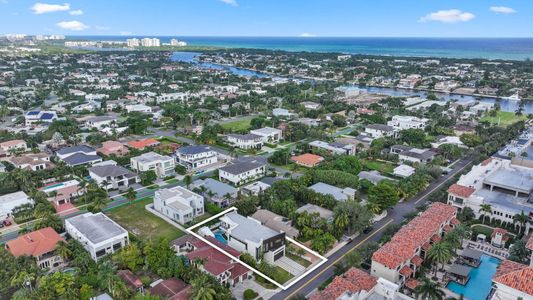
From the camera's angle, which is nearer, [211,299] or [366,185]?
→ [211,299]

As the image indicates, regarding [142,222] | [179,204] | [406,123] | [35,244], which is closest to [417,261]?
[179,204]

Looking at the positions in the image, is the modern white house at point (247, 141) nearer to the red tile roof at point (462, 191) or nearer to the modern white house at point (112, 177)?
the modern white house at point (112, 177)

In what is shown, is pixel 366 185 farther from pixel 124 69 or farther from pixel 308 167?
pixel 124 69

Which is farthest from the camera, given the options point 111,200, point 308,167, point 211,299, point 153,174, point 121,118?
point 121,118

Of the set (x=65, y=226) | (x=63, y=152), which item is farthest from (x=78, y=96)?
(x=65, y=226)

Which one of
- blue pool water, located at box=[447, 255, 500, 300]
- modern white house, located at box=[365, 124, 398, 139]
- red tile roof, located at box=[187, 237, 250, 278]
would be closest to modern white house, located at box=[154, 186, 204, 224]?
red tile roof, located at box=[187, 237, 250, 278]

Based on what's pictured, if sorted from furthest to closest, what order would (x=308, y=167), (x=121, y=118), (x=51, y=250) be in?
(x=121, y=118)
(x=308, y=167)
(x=51, y=250)
